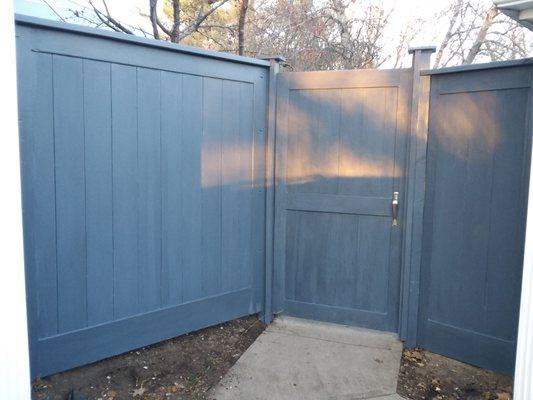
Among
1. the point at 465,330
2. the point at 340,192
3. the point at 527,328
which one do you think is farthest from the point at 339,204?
the point at 527,328

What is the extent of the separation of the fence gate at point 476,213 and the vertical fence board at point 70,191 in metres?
2.29

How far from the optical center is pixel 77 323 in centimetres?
281

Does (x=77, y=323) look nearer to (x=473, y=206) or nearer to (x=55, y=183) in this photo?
(x=55, y=183)

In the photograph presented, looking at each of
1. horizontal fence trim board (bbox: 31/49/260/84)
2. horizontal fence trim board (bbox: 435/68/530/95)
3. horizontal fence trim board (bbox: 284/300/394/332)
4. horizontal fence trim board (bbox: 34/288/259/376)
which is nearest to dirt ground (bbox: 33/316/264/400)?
horizontal fence trim board (bbox: 34/288/259/376)

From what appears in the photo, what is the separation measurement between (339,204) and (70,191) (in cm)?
190

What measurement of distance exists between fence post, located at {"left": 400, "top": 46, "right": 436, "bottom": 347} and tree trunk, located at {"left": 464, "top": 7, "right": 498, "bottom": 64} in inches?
199

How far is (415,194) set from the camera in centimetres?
326

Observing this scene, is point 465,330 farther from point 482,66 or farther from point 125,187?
→ point 125,187

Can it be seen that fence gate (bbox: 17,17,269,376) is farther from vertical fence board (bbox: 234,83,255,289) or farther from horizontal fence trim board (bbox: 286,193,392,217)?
horizontal fence trim board (bbox: 286,193,392,217)

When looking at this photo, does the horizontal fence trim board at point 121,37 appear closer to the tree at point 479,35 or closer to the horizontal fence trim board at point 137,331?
the horizontal fence trim board at point 137,331

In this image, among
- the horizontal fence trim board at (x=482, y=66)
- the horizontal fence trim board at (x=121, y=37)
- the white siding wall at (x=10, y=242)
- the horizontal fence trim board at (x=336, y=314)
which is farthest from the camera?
the horizontal fence trim board at (x=336, y=314)

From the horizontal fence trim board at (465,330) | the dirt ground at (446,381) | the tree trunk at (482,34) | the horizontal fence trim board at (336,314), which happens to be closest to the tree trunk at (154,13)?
the horizontal fence trim board at (336,314)

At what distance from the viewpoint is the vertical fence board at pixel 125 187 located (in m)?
2.89

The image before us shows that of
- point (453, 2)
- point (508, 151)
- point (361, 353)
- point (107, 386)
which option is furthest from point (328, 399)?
point (453, 2)
